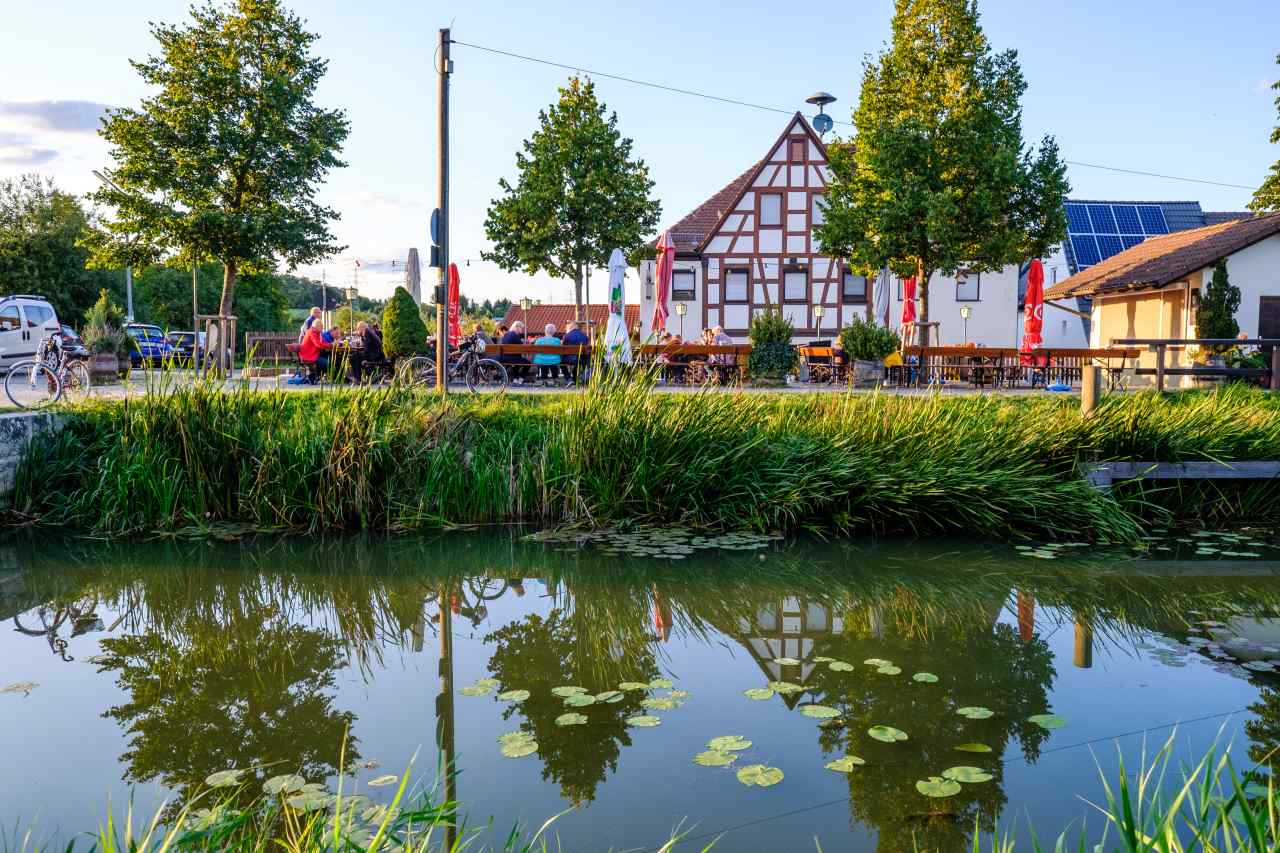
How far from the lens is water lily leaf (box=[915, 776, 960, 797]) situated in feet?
11.7

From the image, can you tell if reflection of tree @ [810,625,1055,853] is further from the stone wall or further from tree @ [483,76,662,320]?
tree @ [483,76,662,320]

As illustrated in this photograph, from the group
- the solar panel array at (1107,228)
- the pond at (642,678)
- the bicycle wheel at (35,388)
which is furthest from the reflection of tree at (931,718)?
the solar panel array at (1107,228)

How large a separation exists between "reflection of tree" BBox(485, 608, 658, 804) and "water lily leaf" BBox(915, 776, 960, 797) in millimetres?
1145

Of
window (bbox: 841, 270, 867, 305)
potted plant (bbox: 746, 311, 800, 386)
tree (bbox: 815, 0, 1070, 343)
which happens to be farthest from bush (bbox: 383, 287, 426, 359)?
window (bbox: 841, 270, 867, 305)

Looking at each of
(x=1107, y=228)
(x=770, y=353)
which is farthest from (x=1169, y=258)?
(x=1107, y=228)

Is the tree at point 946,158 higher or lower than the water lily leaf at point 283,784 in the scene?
higher

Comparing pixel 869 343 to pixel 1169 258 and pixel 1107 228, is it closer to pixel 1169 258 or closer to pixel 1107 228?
pixel 1169 258

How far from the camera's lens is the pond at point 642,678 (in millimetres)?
3637

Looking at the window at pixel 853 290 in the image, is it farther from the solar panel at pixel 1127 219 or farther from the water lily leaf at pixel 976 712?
the water lily leaf at pixel 976 712

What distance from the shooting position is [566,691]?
4660 millimetres

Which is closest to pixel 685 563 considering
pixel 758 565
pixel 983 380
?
pixel 758 565

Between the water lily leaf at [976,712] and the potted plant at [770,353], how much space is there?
12.2 meters

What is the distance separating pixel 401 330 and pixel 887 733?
44.9ft

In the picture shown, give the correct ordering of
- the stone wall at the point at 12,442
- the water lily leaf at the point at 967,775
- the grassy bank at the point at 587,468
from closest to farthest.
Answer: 1. the water lily leaf at the point at 967,775
2. the grassy bank at the point at 587,468
3. the stone wall at the point at 12,442
